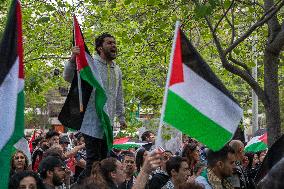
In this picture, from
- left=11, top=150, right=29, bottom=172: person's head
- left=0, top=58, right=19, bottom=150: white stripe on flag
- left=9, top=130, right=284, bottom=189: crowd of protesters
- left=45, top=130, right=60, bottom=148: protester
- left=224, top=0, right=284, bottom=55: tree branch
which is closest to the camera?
left=0, top=58, right=19, bottom=150: white stripe on flag

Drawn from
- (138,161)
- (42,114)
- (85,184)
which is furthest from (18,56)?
(42,114)

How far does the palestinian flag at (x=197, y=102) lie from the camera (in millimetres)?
5844

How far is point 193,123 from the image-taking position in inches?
233

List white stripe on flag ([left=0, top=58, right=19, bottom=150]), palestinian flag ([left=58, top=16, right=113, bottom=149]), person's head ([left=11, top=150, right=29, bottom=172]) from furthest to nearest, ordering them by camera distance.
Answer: person's head ([left=11, top=150, right=29, bottom=172])
palestinian flag ([left=58, top=16, right=113, bottom=149])
white stripe on flag ([left=0, top=58, right=19, bottom=150])

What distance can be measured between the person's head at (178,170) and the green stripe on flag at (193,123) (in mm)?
2435

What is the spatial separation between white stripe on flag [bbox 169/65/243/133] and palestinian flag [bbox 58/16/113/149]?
7.70 ft

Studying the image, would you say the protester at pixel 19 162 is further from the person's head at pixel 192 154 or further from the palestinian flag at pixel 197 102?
the palestinian flag at pixel 197 102

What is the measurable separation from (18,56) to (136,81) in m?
15.4

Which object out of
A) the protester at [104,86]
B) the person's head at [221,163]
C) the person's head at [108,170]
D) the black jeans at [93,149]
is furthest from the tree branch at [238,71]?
the person's head at [108,170]

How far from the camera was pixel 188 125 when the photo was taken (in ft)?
19.5

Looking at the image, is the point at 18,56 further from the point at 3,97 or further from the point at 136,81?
the point at 136,81

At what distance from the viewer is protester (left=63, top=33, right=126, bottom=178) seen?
8.32 m

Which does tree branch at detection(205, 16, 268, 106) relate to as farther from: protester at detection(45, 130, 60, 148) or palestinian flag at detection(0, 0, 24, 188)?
protester at detection(45, 130, 60, 148)

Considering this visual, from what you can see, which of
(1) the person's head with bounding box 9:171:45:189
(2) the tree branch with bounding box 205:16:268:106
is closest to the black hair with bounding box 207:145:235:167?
(2) the tree branch with bounding box 205:16:268:106
